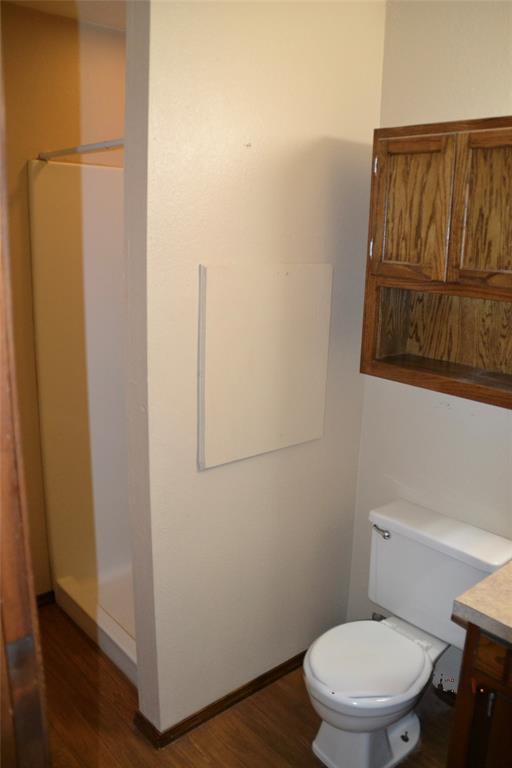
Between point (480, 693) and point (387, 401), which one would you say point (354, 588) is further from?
Result: point (480, 693)

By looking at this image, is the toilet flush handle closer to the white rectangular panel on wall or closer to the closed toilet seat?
the closed toilet seat

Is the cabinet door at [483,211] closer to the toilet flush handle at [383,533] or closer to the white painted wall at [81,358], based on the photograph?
the toilet flush handle at [383,533]

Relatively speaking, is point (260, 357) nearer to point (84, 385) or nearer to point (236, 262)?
point (236, 262)

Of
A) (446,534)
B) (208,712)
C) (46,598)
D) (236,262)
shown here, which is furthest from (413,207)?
(46,598)

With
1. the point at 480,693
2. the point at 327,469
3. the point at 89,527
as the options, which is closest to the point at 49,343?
the point at 89,527

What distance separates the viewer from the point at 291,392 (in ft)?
7.23

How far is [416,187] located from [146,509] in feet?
4.20

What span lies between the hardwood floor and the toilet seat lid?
39 cm

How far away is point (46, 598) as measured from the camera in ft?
9.19

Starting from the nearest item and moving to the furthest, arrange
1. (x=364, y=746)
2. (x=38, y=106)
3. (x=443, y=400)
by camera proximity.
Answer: (x=364, y=746) < (x=443, y=400) < (x=38, y=106)

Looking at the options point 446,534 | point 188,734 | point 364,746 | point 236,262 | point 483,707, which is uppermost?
point 236,262

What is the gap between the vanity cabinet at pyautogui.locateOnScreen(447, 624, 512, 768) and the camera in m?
1.51

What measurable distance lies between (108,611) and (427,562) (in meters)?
1.36

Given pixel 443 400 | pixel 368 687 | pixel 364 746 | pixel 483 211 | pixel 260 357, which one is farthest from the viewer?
pixel 443 400
